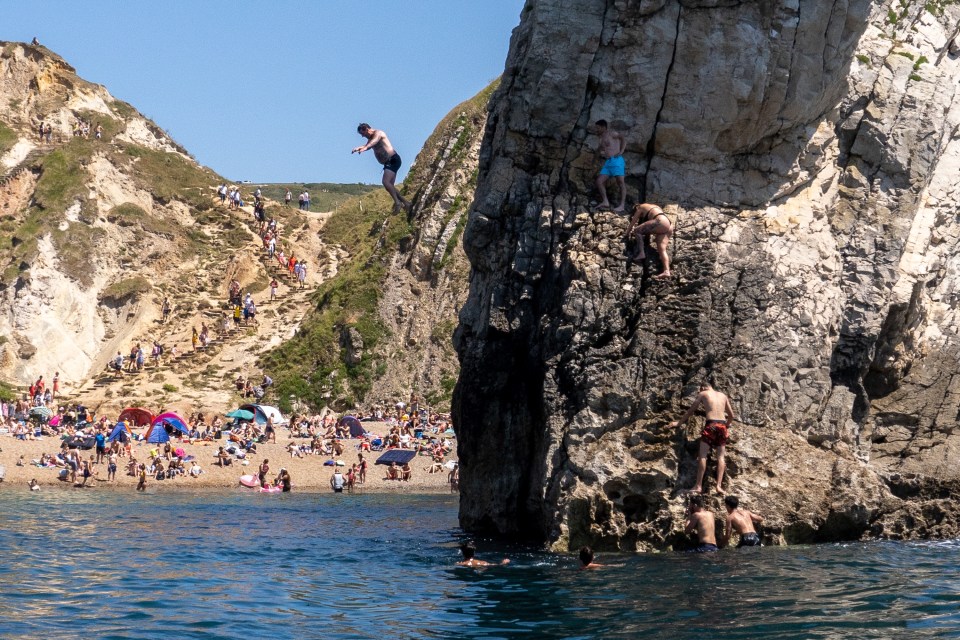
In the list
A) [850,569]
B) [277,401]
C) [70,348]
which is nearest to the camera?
[850,569]

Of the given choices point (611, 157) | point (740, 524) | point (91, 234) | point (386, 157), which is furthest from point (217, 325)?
point (740, 524)

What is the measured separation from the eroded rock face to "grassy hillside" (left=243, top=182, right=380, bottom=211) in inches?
3170

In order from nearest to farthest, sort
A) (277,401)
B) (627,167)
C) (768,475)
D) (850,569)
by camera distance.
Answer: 1. (850,569)
2. (768,475)
3. (627,167)
4. (277,401)

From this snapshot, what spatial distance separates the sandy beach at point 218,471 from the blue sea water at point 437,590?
14.3 metres

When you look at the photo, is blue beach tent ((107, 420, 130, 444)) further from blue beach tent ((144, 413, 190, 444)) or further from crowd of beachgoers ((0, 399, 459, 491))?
blue beach tent ((144, 413, 190, 444))

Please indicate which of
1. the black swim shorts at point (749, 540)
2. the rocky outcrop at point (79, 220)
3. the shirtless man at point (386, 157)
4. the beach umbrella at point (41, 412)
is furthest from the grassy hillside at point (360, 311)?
the black swim shorts at point (749, 540)

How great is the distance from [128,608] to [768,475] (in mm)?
9331

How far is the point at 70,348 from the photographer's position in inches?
2068

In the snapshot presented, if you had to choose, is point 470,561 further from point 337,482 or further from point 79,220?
point 79,220

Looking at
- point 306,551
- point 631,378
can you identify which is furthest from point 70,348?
point 631,378

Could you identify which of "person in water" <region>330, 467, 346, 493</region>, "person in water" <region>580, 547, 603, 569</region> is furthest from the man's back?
"person in water" <region>330, 467, 346, 493</region>

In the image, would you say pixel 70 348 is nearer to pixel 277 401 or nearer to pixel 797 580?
pixel 277 401

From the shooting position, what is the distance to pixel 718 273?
1820cm

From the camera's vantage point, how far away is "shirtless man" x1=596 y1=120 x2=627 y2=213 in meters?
18.3
